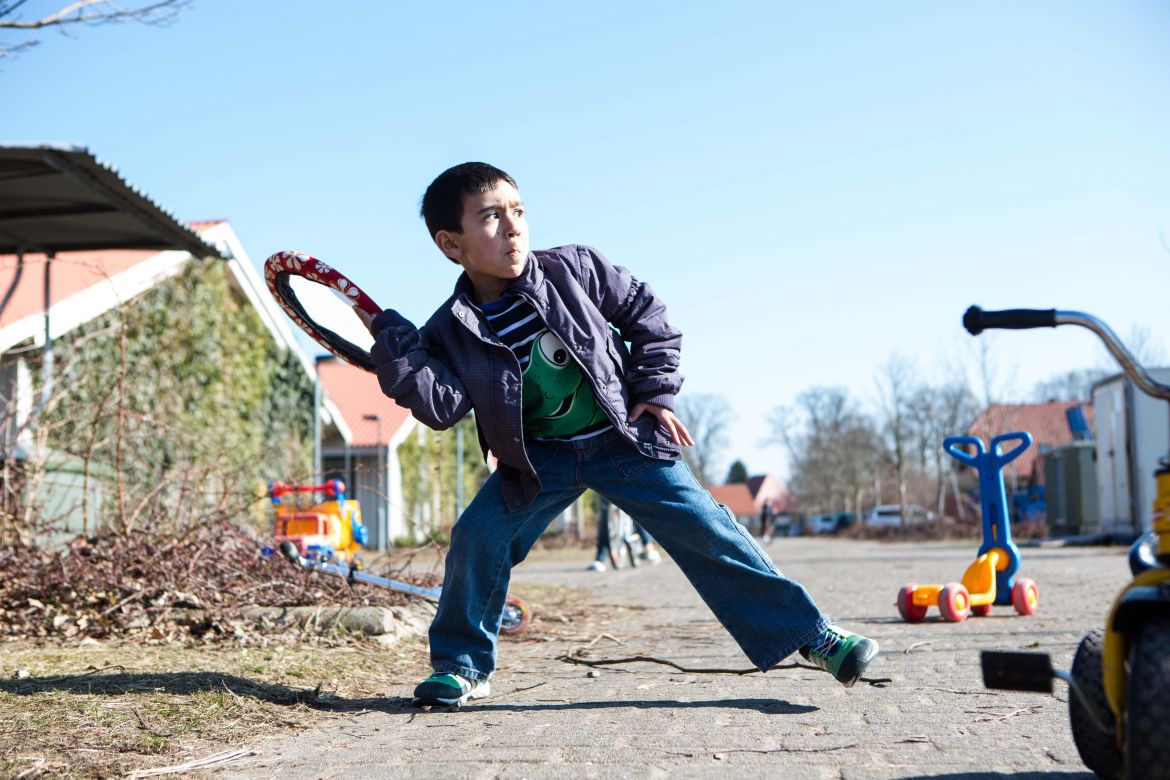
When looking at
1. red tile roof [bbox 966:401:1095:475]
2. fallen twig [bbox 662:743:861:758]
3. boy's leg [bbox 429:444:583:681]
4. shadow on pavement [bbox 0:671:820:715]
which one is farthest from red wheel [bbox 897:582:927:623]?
red tile roof [bbox 966:401:1095:475]

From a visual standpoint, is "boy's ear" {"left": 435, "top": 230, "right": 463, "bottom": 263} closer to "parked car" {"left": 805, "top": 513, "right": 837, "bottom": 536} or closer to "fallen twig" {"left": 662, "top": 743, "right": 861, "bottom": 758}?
"fallen twig" {"left": 662, "top": 743, "right": 861, "bottom": 758}

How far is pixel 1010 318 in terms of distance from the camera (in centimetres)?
258

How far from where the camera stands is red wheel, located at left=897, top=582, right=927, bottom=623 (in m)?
6.90

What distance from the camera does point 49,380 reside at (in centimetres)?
753

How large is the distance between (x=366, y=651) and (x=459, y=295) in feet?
7.01

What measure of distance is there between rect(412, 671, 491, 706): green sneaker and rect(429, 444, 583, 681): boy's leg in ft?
0.11

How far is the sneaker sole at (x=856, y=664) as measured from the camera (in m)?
3.88

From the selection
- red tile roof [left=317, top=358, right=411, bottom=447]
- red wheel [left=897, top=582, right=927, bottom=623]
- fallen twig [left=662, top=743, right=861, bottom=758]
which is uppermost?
red tile roof [left=317, top=358, right=411, bottom=447]

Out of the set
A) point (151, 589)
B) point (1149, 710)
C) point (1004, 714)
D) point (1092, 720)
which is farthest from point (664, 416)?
point (151, 589)

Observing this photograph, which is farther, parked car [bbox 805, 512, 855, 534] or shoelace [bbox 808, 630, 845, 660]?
parked car [bbox 805, 512, 855, 534]

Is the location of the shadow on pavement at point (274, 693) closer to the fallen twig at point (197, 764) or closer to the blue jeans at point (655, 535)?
the blue jeans at point (655, 535)

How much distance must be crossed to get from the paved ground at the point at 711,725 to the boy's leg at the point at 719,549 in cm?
22

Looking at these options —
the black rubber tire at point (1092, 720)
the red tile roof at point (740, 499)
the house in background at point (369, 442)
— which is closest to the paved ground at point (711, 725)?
the black rubber tire at point (1092, 720)

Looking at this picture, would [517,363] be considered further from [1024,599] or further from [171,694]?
[1024,599]
